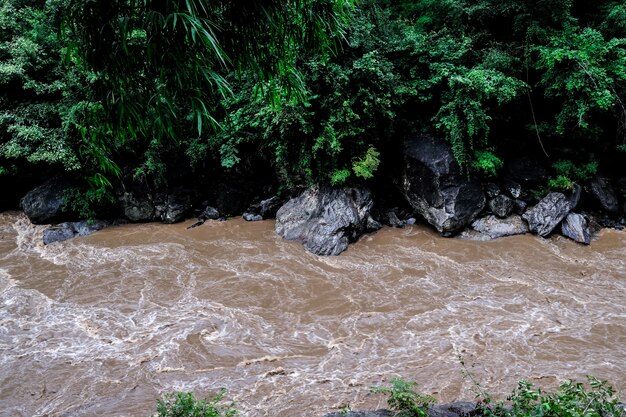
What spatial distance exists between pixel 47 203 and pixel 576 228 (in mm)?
12794

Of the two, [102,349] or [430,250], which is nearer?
[102,349]

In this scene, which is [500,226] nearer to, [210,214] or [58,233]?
[210,214]

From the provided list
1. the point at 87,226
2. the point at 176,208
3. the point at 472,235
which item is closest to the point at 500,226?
the point at 472,235

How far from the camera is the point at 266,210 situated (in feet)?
34.1

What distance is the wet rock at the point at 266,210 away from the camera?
10391 millimetres

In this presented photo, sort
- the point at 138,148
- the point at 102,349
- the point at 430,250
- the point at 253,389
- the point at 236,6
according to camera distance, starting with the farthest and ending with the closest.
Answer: the point at 138,148 → the point at 430,250 → the point at 102,349 → the point at 253,389 → the point at 236,6

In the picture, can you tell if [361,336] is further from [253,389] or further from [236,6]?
[236,6]

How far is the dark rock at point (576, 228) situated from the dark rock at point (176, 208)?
363 inches

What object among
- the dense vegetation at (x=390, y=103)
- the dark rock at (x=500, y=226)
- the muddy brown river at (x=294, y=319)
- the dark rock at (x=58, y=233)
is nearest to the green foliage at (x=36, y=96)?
the dense vegetation at (x=390, y=103)

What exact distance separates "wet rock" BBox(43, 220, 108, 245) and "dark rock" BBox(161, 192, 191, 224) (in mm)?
1593

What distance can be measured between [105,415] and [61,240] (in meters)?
6.50

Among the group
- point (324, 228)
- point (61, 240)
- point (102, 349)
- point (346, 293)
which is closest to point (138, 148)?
point (61, 240)

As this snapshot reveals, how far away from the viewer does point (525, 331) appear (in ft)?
19.2

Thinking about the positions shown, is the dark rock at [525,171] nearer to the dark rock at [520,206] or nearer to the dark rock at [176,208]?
the dark rock at [520,206]
